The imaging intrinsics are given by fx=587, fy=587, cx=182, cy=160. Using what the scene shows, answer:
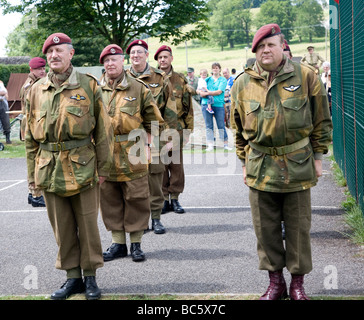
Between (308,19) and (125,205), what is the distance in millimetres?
112659

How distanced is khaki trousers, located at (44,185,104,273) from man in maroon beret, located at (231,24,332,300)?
1436mm

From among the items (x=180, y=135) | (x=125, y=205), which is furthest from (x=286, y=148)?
(x=180, y=135)

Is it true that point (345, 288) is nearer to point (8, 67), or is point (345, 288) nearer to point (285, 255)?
point (285, 255)

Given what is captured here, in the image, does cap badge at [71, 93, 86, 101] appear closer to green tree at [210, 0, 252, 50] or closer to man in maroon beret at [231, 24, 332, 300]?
man in maroon beret at [231, 24, 332, 300]

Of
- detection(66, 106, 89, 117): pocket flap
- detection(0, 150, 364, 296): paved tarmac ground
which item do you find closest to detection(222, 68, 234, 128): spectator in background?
detection(0, 150, 364, 296): paved tarmac ground

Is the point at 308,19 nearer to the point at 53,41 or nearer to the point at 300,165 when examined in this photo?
the point at 53,41

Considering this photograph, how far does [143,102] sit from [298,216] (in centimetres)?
245

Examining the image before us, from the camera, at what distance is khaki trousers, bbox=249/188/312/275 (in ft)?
15.1

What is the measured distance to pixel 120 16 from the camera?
29125mm

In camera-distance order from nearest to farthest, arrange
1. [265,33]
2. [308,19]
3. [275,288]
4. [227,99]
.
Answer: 1. [265,33]
2. [275,288]
3. [227,99]
4. [308,19]

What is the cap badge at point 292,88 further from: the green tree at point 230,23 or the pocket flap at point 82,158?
the green tree at point 230,23

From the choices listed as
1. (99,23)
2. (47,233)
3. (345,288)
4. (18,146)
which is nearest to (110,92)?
(47,233)

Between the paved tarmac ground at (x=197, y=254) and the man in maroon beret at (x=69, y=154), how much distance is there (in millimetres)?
386

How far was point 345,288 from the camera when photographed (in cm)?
492
